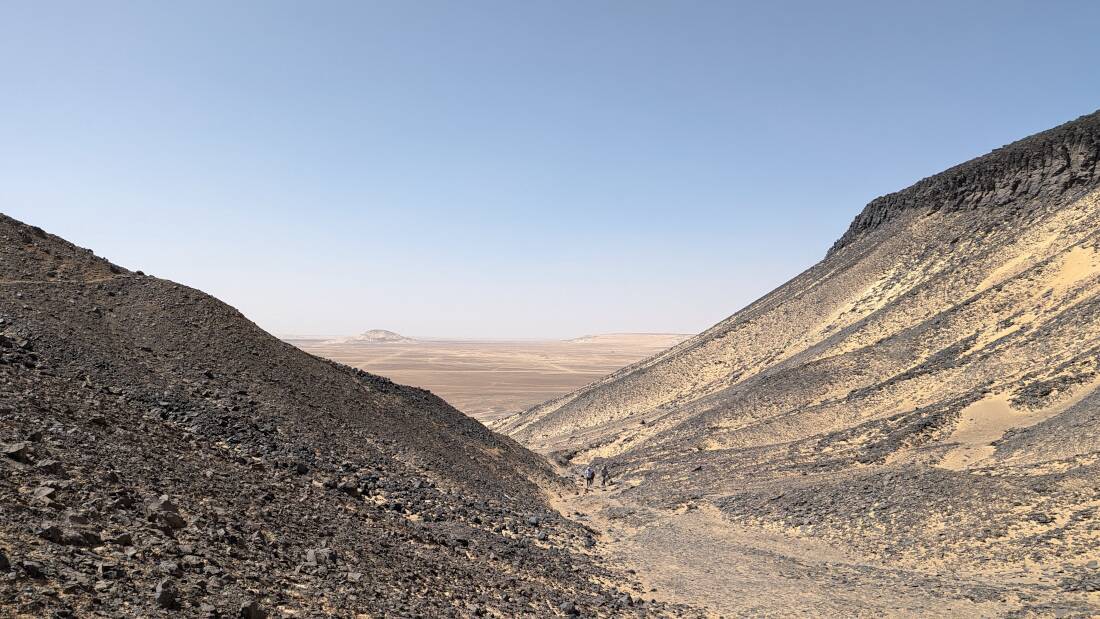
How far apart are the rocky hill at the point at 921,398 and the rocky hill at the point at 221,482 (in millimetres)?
8070

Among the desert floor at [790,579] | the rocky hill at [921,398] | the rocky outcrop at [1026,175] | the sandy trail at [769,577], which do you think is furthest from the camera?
the rocky outcrop at [1026,175]

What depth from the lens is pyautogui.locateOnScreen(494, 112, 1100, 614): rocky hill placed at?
1562 centimetres

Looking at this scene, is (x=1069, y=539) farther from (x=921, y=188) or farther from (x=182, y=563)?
(x=921, y=188)

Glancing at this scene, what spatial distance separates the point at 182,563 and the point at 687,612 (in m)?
9.29

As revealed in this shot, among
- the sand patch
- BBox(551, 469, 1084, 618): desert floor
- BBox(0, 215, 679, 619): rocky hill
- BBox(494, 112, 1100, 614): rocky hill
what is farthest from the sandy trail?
the sand patch

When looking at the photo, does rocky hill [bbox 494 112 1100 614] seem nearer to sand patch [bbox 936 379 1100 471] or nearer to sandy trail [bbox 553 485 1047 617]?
sand patch [bbox 936 379 1100 471]

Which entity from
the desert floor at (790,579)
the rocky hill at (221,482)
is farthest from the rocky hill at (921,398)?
the rocky hill at (221,482)

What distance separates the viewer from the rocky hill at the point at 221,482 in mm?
6379

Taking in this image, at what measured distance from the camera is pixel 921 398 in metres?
26.5

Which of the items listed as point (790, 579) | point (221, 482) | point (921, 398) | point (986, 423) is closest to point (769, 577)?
point (790, 579)

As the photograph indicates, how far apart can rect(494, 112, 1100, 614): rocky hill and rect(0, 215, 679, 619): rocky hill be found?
26.5ft

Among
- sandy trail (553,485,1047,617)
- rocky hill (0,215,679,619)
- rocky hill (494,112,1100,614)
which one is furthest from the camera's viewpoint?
rocky hill (494,112,1100,614)

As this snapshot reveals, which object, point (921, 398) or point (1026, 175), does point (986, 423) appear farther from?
point (1026, 175)

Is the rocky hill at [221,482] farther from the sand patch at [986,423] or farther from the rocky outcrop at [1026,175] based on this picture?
the rocky outcrop at [1026,175]
